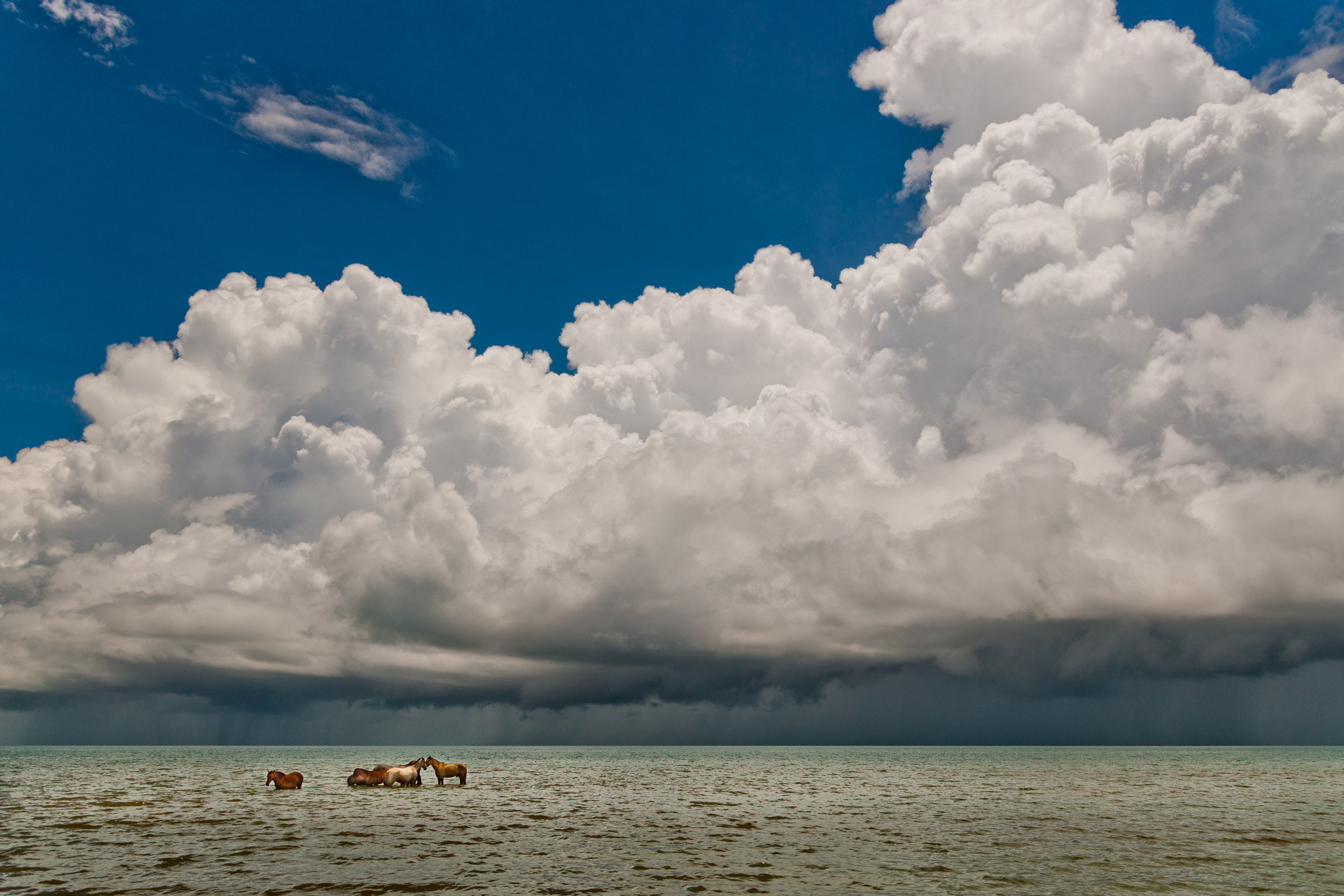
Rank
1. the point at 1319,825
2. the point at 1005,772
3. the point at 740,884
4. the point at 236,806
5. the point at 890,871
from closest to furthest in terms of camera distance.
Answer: the point at 740,884 < the point at 890,871 < the point at 1319,825 < the point at 236,806 < the point at 1005,772

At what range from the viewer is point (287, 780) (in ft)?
244

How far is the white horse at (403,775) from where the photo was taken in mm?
74312

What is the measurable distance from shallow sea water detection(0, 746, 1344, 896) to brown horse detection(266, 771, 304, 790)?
1.92 meters

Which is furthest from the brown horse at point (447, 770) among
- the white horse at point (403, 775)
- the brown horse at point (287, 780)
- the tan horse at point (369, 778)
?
the brown horse at point (287, 780)

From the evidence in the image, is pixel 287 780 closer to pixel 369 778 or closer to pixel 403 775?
pixel 369 778

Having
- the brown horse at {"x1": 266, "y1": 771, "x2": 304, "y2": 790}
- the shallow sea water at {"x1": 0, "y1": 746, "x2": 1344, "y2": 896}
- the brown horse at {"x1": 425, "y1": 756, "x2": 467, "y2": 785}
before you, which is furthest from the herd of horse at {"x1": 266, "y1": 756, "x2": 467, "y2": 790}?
the brown horse at {"x1": 425, "y1": 756, "x2": 467, "y2": 785}

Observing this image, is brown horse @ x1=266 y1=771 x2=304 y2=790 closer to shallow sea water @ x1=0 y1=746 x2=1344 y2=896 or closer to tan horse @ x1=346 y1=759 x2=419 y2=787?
shallow sea water @ x1=0 y1=746 x2=1344 y2=896

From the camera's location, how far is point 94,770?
134m

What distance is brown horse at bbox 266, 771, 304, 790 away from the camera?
243 ft

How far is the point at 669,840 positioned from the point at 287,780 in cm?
4980

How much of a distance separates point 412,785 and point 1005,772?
328ft

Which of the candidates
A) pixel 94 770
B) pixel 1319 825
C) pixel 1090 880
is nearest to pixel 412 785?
pixel 1090 880

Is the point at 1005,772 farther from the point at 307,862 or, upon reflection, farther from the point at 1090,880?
the point at 307,862

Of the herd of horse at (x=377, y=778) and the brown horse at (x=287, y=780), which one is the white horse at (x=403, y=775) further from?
the brown horse at (x=287, y=780)
